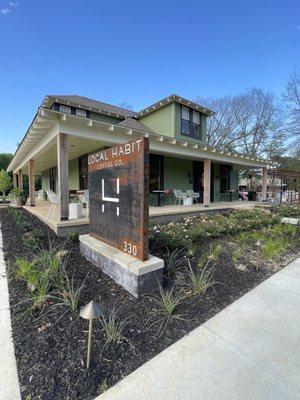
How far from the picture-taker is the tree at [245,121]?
90.1ft

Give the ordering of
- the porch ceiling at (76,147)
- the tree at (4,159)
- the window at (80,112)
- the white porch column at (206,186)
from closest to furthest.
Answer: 1. the porch ceiling at (76,147)
2. the white porch column at (206,186)
3. the window at (80,112)
4. the tree at (4,159)

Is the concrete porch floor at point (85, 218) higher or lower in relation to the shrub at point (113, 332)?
higher

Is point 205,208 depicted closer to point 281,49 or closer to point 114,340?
point 114,340

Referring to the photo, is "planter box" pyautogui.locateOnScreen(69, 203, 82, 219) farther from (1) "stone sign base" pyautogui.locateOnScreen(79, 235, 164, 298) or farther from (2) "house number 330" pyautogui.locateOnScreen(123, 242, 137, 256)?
(2) "house number 330" pyautogui.locateOnScreen(123, 242, 137, 256)

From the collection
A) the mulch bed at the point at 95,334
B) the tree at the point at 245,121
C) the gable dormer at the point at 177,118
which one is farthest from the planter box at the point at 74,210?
the tree at the point at 245,121

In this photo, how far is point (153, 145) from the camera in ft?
29.5

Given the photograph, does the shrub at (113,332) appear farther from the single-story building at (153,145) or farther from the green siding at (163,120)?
the green siding at (163,120)

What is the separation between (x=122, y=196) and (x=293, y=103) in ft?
54.9

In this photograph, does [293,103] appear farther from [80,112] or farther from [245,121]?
[80,112]

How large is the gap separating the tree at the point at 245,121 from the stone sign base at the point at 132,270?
27.5 meters

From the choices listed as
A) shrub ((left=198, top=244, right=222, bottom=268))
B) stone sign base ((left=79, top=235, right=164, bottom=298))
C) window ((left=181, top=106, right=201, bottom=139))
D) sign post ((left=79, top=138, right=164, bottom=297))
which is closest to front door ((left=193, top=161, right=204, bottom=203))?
window ((left=181, top=106, right=201, bottom=139))

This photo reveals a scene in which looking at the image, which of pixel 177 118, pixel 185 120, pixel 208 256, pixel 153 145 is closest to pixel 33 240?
pixel 208 256

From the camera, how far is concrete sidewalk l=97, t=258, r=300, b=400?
1795 mm

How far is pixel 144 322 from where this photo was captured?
2.61 m
